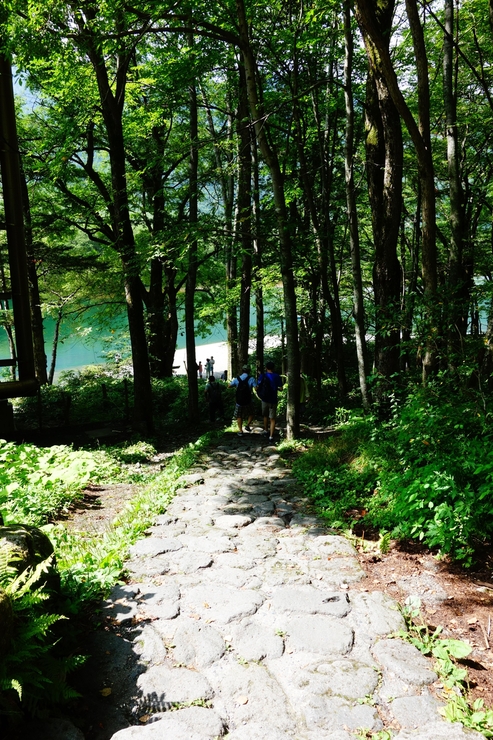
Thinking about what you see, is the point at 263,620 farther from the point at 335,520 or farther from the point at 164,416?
the point at 164,416

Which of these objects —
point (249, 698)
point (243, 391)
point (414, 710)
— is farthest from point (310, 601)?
point (243, 391)

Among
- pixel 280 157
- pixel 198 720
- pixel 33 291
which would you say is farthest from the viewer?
pixel 33 291

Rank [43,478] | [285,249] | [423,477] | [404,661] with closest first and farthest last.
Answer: [404,661], [423,477], [43,478], [285,249]

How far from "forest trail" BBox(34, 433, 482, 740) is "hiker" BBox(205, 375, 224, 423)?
9375mm

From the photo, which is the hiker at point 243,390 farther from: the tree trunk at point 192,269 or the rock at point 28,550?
the rock at point 28,550

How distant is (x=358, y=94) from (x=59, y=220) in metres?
12.1

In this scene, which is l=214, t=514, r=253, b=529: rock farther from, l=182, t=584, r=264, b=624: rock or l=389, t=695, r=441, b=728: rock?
l=389, t=695, r=441, b=728: rock

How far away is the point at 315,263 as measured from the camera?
13094mm

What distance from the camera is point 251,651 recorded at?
3186 millimetres

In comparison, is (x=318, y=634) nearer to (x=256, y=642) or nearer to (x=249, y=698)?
(x=256, y=642)

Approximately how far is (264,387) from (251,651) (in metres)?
7.25

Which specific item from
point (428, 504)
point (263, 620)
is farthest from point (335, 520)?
point (263, 620)

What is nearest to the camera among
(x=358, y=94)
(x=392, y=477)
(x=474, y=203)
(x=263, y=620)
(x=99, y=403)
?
(x=263, y=620)

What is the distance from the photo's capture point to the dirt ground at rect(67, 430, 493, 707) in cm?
302
